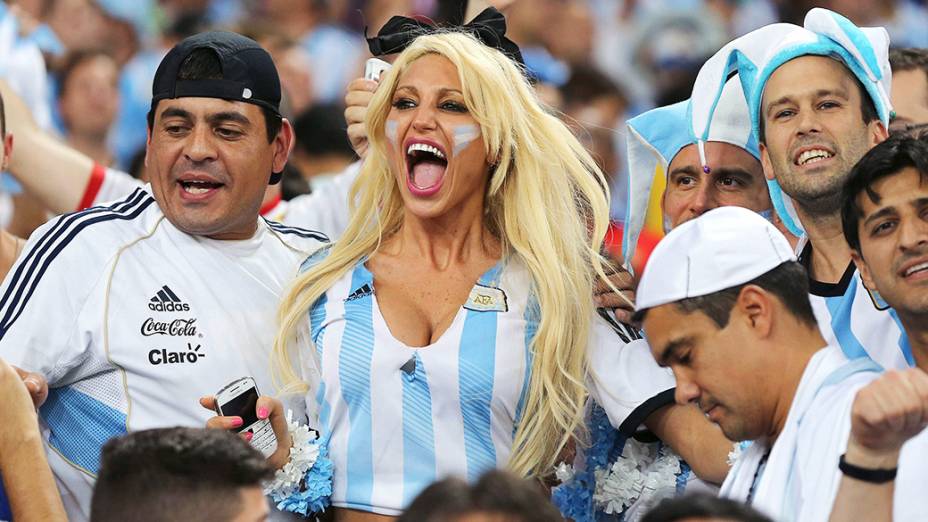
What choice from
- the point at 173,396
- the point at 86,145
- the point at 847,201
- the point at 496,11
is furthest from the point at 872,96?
the point at 86,145

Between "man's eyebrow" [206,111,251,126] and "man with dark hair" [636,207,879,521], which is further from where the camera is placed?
"man's eyebrow" [206,111,251,126]

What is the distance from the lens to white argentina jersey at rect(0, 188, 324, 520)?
4.38 metres

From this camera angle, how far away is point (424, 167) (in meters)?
4.52

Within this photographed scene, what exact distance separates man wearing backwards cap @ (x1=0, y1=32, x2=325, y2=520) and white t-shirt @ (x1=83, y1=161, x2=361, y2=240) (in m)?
1.20

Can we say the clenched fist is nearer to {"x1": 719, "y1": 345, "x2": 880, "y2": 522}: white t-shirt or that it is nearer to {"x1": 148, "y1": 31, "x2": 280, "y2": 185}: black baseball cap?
{"x1": 719, "y1": 345, "x2": 880, "y2": 522}: white t-shirt

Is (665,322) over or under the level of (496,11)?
under

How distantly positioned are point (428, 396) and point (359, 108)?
1195 mm

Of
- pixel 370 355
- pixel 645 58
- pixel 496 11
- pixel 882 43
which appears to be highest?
pixel 645 58

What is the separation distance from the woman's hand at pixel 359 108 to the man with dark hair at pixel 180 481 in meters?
2.05

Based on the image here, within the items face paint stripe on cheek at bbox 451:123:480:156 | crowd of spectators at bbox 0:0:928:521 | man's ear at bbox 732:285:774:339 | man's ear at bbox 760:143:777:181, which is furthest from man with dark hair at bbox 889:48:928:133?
man's ear at bbox 732:285:774:339

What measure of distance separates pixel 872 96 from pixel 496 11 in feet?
4.07

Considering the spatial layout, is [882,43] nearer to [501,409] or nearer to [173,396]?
[501,409]

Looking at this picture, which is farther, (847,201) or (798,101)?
(798,101)

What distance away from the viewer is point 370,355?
4305 millimetres
